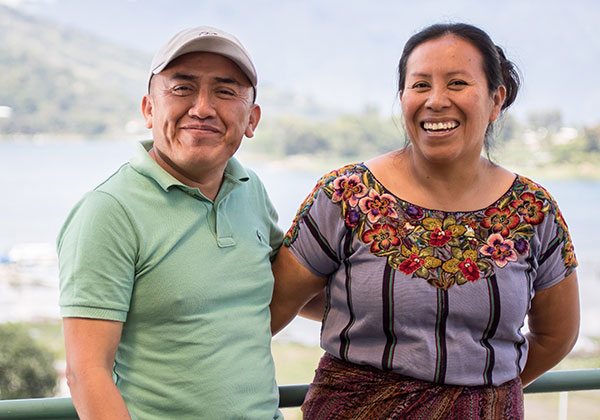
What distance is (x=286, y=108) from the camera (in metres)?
26.0

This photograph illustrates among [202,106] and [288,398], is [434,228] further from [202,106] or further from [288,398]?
[202,106]

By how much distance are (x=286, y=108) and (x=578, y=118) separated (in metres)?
8.24

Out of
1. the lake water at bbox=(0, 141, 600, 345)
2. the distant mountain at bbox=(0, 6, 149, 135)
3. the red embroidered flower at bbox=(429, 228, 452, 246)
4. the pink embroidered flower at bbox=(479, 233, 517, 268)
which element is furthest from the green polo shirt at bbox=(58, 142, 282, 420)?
the distant mountain at bbox=(0, 6, 149, 135)

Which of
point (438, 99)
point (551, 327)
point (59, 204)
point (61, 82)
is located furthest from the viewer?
point (59, 204)

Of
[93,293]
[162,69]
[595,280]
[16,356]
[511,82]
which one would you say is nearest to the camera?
[93,293]

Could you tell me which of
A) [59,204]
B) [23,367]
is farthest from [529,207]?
[59,204]

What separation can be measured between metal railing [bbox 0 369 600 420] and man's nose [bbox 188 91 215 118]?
→ 0.63m

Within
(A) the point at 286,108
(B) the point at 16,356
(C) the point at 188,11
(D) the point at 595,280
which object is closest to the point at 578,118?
(D) the point at 595,280

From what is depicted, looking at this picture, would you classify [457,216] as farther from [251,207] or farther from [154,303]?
[154,303]

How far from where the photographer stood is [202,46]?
167cm

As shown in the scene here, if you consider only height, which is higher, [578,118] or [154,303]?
[578,118]

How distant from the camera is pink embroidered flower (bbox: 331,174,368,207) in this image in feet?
6.50

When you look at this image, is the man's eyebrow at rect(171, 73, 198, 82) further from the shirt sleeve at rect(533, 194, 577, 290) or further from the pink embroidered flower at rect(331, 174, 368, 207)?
the shirt sleeve at rect(533, 194, 577, 290)

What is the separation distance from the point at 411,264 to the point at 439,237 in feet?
0.30
